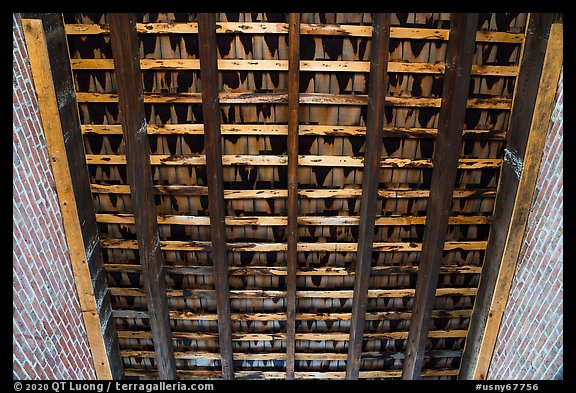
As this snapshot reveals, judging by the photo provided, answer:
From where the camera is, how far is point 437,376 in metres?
4.96

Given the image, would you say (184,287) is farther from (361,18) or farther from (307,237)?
(361,18)

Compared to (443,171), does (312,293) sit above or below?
below

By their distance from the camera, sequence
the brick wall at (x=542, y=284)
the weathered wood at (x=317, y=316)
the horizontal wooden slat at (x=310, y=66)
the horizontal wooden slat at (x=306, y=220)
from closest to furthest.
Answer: the brick wall at (x=542, y=284) < the horizontal wooden slat at (x=310, y=66) < the horizontal wooden slat at (x=306, y=220) < the weathered wood at (x=317, y=316)

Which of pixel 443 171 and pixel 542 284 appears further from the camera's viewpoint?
pixel 443 171

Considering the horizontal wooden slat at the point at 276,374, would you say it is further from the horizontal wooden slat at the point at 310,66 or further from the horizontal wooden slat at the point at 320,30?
the horizontal wooden slat at the point at 320,30

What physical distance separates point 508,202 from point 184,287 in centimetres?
298

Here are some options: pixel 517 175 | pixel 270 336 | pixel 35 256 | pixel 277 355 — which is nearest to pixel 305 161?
pixel 517 175

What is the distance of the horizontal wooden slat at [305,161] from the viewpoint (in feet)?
12.8

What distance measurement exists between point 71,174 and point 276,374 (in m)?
2.98

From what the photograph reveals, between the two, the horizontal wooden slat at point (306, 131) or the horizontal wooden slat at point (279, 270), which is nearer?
the horizontal wooden slat at point (306, 131)

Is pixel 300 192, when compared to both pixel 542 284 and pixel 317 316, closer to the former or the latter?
pixel 317 316

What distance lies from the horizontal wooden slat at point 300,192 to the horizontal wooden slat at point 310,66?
0.98 m

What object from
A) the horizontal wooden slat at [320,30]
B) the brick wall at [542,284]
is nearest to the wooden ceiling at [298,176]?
the horizontal wooden slat at [320,30]

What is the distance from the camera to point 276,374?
512 cm
